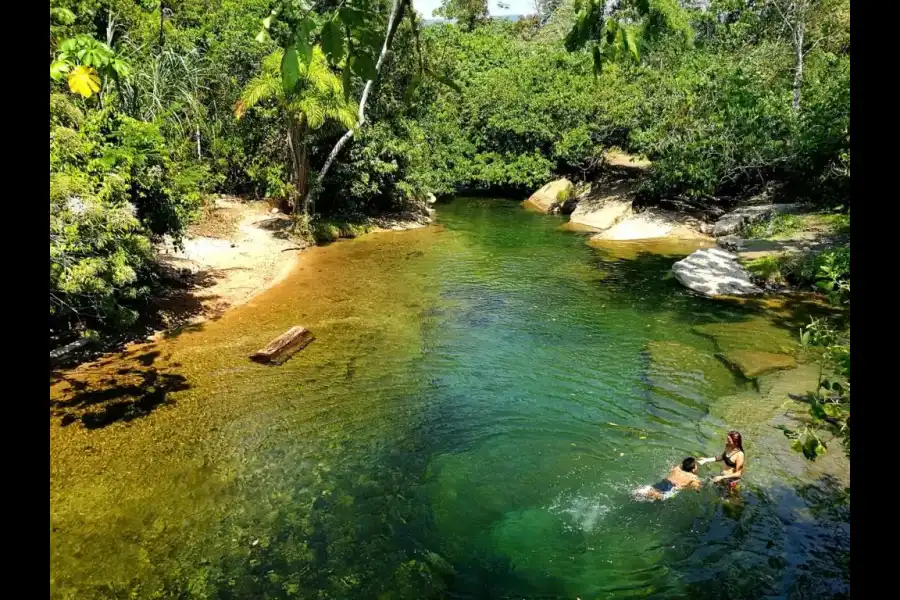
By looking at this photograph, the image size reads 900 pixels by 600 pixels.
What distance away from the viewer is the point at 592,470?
9133 millimetres

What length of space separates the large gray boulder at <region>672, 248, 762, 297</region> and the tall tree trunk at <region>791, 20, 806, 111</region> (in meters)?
8.79

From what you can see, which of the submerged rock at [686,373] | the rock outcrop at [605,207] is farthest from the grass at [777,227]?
the submerged rock at [686,373]

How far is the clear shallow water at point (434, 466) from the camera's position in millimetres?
7012

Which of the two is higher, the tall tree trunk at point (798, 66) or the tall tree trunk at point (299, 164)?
the tall tree trunk at point (798, 66)

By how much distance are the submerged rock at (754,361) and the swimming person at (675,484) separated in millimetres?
4274

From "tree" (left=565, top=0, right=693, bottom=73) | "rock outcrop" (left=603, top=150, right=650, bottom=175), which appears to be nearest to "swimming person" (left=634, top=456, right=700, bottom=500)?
"tree" (left=565, top=0, right=693, bottom=73)

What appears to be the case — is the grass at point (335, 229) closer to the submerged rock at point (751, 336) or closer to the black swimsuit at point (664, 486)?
the submerged rock at point (751, 336)

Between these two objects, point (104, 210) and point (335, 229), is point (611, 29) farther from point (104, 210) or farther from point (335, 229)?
point (335, 229)

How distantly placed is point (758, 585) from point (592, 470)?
8.97ft

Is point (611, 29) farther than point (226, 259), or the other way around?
point (226, 259)

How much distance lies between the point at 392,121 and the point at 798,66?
1620 cm

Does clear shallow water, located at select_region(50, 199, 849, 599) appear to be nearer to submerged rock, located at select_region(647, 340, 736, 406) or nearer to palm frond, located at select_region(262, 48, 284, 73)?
submerged rock, located at select_region(647, 340, 736, 406)

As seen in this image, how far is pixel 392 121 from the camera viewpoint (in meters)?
25.7

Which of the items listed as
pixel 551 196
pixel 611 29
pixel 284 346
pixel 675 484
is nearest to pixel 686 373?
pixel 675 484
